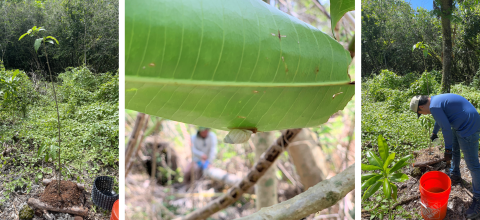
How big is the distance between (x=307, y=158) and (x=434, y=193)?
589 mm

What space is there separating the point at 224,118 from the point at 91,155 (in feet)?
1.80

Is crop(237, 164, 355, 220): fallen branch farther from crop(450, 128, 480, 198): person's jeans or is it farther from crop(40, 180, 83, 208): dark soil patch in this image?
crop(40, 180, 83, 208): dark soil patch

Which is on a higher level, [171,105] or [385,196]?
[171,105]

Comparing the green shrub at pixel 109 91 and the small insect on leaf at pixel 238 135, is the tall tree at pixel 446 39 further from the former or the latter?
the green shrub at pixel 109 91

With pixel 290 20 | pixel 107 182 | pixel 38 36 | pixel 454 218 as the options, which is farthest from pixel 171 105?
pixel 454 218

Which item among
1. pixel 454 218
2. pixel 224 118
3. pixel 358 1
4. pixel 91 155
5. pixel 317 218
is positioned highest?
pixel 358 1

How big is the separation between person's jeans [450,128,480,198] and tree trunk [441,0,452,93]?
13cm

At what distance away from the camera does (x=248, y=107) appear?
0.39 m

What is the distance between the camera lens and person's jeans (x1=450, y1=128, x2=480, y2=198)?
74 cm

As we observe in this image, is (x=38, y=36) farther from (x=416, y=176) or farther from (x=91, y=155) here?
(x=416, y=176)

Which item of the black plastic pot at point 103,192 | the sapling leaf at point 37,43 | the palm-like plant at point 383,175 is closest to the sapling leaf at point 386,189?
the palm-like plant at point 383,175

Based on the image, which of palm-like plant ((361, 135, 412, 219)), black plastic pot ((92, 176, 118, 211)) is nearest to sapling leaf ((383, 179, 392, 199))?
palm-like plant ((361, 135, 412, 219))

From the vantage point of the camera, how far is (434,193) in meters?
0.75

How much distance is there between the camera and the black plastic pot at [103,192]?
2.52 ft
